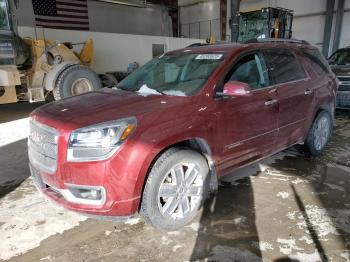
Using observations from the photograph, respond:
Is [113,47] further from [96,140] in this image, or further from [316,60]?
[96,140]

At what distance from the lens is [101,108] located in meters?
2.56

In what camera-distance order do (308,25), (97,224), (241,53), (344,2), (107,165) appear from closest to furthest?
1. (107,165)
2. (97,224)
3. (241,53)
4. (344,2)
5. (308,25)

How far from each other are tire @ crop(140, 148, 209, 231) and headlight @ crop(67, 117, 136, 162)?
1.24 feet

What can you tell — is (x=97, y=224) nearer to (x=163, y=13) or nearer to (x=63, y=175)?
(x=63, y=175)

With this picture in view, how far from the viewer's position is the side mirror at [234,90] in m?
2.80

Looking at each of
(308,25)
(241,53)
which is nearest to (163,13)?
(308,25)

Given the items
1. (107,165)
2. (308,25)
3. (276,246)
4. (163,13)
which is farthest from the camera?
(163,13)

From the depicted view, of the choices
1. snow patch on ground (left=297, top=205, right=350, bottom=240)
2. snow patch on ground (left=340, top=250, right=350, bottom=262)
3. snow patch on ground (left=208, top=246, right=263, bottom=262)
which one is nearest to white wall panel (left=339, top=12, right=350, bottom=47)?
snow patch on ground (left=297, top=205, right=350, bottom=240)

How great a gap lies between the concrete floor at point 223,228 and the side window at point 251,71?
1.19 meters

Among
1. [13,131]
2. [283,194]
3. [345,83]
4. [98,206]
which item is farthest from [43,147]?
[345,83]

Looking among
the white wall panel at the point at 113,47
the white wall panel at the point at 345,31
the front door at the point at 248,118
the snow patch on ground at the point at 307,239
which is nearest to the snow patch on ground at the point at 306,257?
the snow patch on ground at the point at 307,239

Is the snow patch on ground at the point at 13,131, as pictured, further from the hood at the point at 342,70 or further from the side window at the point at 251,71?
the hood at the point at 342,70

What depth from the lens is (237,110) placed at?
9.68 ft

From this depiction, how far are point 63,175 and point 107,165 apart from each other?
38 centimetres
